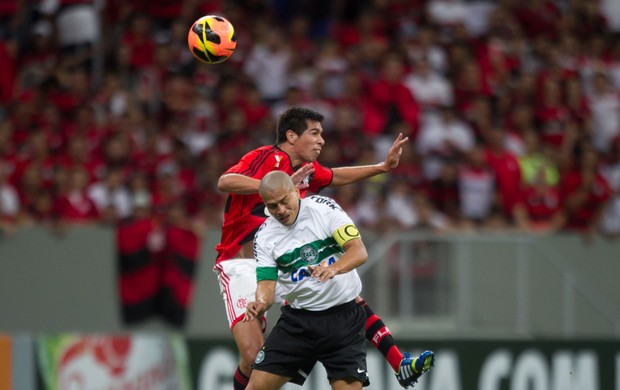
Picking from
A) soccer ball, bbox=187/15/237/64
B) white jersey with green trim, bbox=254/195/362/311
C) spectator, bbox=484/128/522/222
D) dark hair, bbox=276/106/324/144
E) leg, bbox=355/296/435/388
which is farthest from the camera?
spectator, bbox=484/128/522/222

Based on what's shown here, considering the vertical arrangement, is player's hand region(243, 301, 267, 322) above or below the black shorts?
above

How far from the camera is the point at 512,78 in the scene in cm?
1775

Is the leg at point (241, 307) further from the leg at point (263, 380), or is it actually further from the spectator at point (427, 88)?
the spectator at point (427, 88)

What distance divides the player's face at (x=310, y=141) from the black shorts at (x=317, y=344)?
4.11 feet

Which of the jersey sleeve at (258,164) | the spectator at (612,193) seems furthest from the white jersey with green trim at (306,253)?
the spectator at (612,193)

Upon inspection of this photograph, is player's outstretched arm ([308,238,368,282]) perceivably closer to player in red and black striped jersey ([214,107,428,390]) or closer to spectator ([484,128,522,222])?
player in red and black striped jersey ([214,107,428,390])

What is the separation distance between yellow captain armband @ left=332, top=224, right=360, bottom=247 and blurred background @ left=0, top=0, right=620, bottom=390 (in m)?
4.50

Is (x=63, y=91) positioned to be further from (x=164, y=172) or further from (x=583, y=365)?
(x=583, y=365)

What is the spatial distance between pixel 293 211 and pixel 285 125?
1.11m

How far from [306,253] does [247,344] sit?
1.16 m

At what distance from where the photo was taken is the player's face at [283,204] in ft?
27.5

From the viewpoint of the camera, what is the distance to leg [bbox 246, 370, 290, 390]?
8.79 meters

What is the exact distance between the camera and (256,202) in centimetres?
961

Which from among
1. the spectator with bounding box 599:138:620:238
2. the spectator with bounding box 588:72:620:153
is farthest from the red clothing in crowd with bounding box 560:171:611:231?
the spectator with bounding box 588:72:620:153
